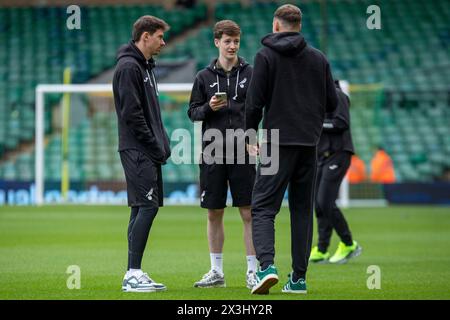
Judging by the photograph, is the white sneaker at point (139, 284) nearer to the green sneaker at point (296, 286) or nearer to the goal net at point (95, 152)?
the green sneaker at point (296, 286)

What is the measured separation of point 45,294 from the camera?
342 inches

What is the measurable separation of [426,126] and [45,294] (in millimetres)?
21986

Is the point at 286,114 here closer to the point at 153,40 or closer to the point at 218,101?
the point at 218,101

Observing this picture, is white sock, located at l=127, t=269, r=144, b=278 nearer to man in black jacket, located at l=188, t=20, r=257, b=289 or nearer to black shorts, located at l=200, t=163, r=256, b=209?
man in black jacket, located at l=188, t=20, r=257, b=289

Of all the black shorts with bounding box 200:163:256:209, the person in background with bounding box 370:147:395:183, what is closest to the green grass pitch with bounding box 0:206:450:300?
the black shorts with bounding box 200:163:256:209

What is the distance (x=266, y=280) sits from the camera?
8.29 meters

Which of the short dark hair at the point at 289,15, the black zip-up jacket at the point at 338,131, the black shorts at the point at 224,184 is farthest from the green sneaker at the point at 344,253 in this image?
the short dark hair at the point at 289,15

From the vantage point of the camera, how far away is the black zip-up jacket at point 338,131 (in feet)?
39.8

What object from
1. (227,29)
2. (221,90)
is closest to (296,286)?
(221,90)

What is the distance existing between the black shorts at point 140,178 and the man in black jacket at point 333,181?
3.74 m

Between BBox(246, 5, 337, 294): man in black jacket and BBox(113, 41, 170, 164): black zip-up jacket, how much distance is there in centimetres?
91

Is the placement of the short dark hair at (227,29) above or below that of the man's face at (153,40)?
above

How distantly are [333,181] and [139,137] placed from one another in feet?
13.6

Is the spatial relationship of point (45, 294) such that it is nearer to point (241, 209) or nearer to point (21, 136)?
point (241, 209)
